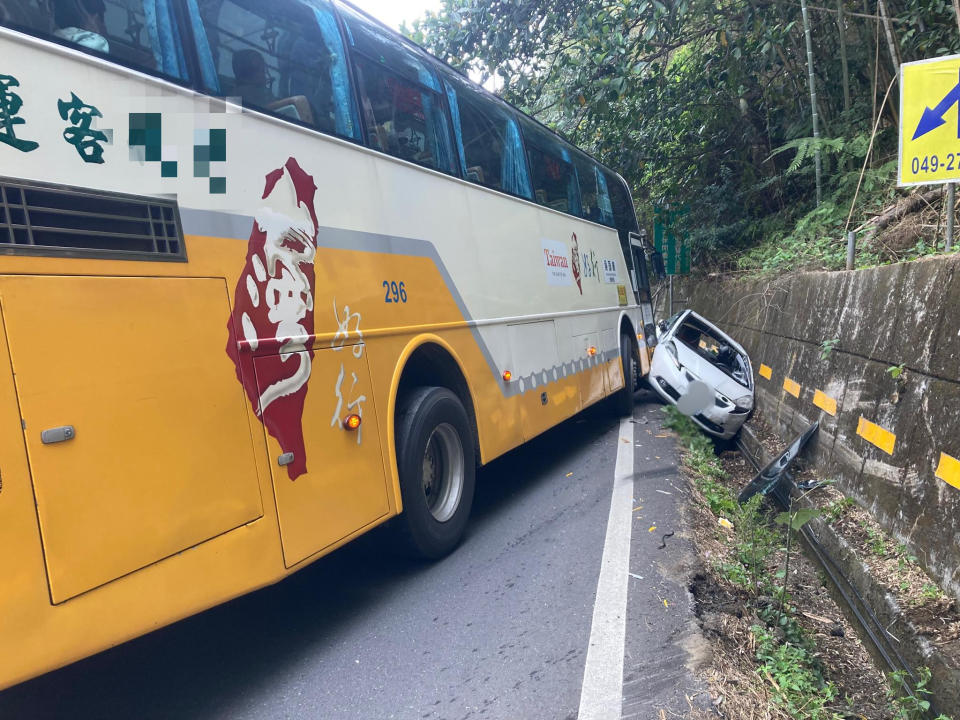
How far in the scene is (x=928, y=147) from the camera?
477cm

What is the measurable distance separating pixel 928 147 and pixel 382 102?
12.9 feet

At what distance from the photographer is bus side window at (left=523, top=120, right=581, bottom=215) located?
728cm

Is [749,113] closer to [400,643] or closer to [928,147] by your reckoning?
[928,147]

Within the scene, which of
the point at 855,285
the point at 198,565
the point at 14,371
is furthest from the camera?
the point at 855,285

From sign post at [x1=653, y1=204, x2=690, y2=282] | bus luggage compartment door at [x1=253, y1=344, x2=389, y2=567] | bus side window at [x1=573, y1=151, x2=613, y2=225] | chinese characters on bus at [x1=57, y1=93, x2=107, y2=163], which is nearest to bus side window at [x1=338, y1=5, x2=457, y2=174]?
bus luggage compartment door at [x1=253, y1=344, x2=389, y2=567]

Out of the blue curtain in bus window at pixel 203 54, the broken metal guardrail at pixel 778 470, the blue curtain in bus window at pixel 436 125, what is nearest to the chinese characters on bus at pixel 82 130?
the blue curtain in bus window at pixel 203 54

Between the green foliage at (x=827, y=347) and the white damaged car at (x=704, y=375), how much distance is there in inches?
80.0

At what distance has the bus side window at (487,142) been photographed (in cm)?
565

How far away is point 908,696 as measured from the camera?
312 cm

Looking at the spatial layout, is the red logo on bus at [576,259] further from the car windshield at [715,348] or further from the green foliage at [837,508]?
the green foliage at [837,508]

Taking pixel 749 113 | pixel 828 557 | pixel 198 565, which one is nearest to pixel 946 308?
pixel 828 557

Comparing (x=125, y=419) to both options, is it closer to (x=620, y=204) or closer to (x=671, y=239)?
(x=620, y=204)

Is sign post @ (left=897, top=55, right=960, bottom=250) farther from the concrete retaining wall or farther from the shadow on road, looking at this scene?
the shadow on road

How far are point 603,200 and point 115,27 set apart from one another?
816 cm
